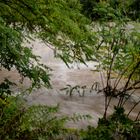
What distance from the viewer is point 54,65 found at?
32.8 feet

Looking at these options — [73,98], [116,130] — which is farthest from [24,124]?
[73,98]

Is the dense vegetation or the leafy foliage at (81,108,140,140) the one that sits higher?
the dense vegetation

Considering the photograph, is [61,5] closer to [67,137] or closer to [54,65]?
[67,137]

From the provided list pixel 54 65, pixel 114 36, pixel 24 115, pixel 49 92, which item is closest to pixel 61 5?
pixel 114 36

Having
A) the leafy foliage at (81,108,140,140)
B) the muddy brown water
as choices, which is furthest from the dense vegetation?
the muddy brown water

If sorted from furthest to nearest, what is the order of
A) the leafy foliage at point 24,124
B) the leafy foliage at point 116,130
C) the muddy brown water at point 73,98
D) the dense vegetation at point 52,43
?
the muddy brown water at point 73,98, the leafy foliage at point 116,130, the dense vegetation at point 52,43, the leafy foliage at point 24,124

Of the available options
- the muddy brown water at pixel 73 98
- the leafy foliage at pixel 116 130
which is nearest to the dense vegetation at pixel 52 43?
the leafy foliage at pixel 116 130

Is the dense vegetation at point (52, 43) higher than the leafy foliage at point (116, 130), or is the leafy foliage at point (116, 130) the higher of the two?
the dense vegetation at point (52, 43)

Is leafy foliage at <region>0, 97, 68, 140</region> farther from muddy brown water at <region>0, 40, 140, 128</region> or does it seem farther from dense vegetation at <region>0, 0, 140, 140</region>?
muddy brown water at <region>0, 40, 140, 128</region>

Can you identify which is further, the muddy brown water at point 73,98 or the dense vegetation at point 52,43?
the muddy brown water at point 73,98

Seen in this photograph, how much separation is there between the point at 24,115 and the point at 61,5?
1457 millimetres

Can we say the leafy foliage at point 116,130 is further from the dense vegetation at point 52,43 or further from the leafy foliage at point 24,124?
the leafy foliage at point 24,124

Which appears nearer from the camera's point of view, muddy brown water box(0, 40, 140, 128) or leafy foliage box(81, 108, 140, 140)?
leafy foliage box(81, 108, 140, 140)

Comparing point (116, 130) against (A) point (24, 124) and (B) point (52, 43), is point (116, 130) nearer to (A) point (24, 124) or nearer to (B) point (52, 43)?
(B) point (52, 43)
